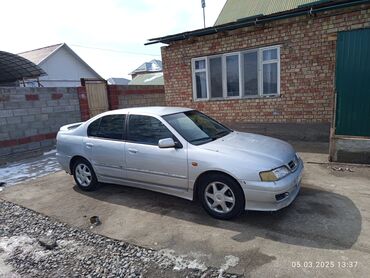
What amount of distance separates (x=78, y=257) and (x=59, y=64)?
26897 millimetres

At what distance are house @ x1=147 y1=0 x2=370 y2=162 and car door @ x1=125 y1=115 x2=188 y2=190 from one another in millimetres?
3620

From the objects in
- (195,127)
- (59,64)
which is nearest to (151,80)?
(59,64)

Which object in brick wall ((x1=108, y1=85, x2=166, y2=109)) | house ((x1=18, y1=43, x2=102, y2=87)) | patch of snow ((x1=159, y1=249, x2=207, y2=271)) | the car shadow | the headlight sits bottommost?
patch of snow ((x1=159, y1=249, x2=207, y2=271))

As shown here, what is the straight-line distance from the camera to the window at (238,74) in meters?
8.09

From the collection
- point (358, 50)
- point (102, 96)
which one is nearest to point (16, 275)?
point (358, 50)

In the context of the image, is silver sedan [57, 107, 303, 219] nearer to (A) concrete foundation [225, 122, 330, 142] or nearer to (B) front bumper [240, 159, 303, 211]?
(B) front bumper [240, 159, 303, 211]

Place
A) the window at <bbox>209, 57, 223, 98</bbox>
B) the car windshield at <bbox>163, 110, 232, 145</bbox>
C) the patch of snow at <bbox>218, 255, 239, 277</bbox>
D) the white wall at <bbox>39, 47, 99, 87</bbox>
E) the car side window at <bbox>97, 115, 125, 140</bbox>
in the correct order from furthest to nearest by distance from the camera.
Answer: the white wall at <bbox>39, 47, 99, 87</bbox> < the window at <bbox>209, 57, 223, 98</bbox> < the car side window at <bbox>97, 115, 125, 140</bbox> < the car windshield at <bbox>163, 110, 232, 145</bbox> < the patch of snow at <bbox>218, 255, 239, 277</bbox>

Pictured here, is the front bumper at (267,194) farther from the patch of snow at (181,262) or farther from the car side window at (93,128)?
the car side window at (93,128)

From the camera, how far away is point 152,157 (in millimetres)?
4230

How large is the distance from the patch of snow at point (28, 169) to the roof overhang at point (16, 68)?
752 cm

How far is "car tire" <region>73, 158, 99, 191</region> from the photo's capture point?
5.14m

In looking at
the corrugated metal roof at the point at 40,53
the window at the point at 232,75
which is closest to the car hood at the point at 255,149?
the window at the point at 232,75

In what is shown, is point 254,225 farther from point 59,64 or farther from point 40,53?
point 40,53

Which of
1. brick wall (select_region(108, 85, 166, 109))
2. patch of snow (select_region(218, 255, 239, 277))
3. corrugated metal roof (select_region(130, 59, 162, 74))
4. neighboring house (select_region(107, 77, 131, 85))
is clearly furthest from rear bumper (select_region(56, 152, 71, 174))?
neighboring house (select_region(107, 77, 131, 85))
